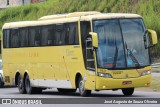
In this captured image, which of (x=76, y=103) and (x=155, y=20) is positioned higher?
(x=155, y=20)

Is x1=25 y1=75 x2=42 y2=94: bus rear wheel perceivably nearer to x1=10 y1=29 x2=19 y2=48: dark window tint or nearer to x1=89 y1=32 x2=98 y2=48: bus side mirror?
x1=10 y1=29 x2=19 y2=48: dark window tint

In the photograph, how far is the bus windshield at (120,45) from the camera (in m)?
25.8

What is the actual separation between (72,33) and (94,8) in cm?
4565

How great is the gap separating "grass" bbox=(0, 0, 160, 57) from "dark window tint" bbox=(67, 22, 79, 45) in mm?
33156

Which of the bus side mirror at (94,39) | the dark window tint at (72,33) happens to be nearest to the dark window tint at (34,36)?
the dark window tint at (72,33)

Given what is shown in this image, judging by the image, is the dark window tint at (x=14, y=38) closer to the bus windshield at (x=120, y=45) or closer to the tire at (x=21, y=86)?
the tire at (x=21, y=86)

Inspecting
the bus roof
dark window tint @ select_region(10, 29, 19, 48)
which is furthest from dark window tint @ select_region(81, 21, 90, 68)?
dark window tint @ select_region(10, 29, 19, 48)

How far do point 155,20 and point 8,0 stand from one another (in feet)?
164

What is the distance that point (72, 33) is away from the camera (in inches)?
1088

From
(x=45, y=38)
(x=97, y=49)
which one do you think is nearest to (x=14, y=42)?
(x=45, y=38)

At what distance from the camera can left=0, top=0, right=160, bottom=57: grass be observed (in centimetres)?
6379

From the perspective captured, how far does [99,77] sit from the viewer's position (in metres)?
25.6

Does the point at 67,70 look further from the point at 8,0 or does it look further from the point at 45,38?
the point at 8,0

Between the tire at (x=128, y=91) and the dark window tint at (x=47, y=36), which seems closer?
the tire at (x=128, y=91)
